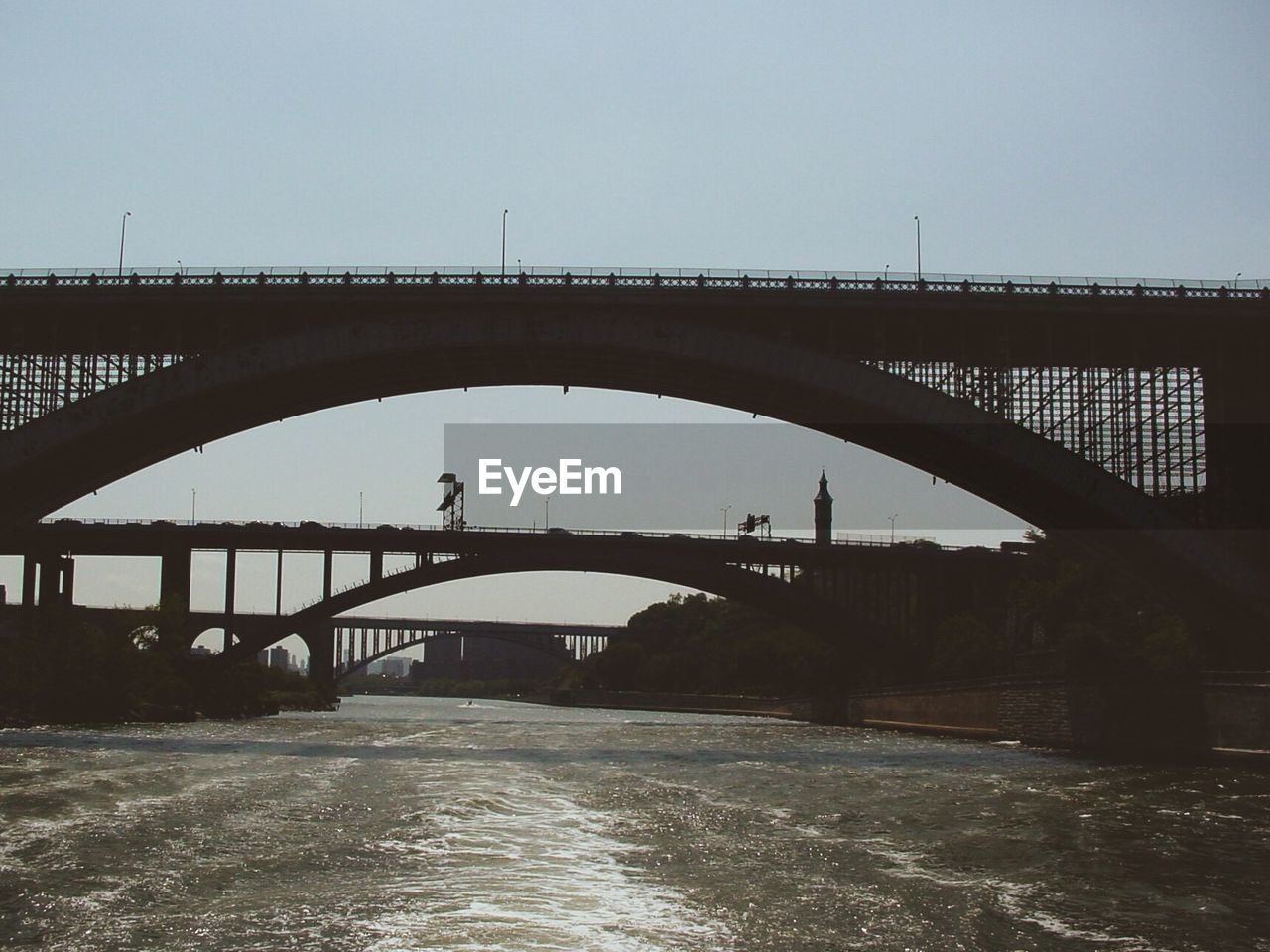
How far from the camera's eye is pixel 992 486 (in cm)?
6016

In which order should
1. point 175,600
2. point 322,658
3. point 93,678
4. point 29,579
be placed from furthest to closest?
point 322,658 → point 29,579 → point 175,600 → point 93,678

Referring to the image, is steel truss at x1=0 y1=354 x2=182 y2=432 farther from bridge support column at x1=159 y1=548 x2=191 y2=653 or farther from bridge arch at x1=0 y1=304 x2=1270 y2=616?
bridge support column at x1=159 y1=548 x2=191 y2=653

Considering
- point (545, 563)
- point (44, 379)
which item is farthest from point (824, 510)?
point (44, 379)

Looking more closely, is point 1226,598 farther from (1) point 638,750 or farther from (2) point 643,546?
(2) point 643,546

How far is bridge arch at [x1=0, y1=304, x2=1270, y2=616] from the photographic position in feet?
175

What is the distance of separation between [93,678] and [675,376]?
106ft

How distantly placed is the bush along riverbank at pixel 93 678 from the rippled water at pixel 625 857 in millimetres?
27414

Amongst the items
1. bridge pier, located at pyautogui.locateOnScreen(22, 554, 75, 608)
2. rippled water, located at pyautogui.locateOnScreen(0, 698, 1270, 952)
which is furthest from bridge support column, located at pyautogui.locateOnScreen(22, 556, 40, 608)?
rippled water, located at pyautogui.locateOnScreen(0, 698, 1270, 952)

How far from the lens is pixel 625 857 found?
780 inches

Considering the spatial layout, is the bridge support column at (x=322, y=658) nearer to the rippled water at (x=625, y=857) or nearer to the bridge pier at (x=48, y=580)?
the bridge pier at (x=48, y=580)

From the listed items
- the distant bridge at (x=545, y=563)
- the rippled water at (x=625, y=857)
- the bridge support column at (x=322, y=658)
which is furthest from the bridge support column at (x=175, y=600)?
the rippled water at (x=625, y=857)

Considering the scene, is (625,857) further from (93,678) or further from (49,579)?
(49,579)

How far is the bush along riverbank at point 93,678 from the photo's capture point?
64312mm

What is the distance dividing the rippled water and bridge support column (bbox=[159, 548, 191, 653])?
43.0 m
